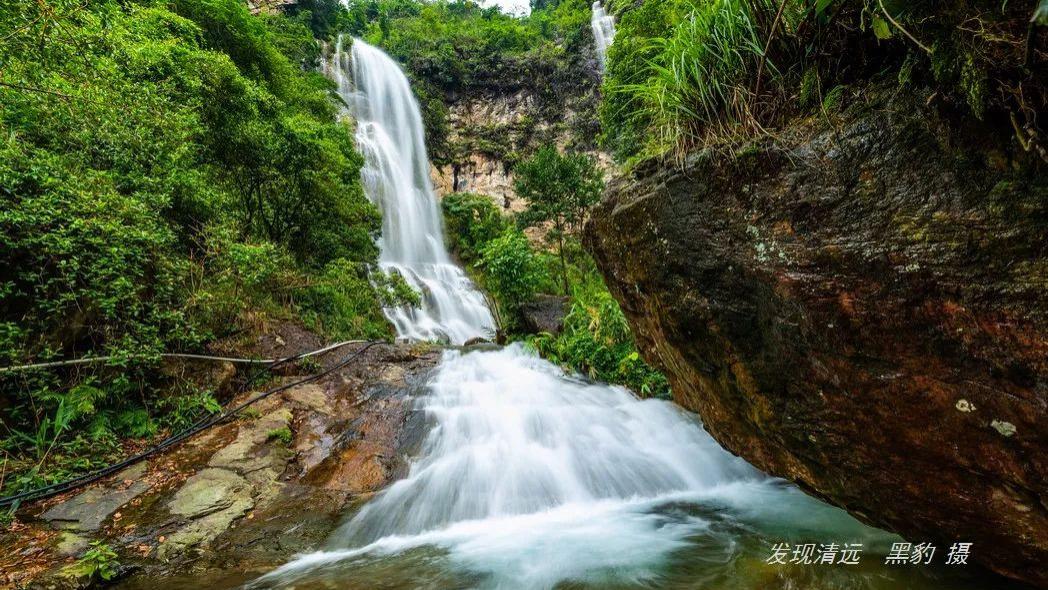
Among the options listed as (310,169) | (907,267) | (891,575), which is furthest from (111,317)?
(891,575)

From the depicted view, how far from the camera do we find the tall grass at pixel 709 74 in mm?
2314

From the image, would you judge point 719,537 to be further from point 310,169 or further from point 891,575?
point 310,169

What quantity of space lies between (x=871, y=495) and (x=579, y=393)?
466 centimetres

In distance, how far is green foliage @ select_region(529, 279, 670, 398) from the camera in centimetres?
645

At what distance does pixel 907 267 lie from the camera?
171 cm

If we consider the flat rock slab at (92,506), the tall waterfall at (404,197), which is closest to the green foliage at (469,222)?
the tall waterfall at (404,197)

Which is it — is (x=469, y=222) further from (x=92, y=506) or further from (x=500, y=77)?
(x=92, y=506)

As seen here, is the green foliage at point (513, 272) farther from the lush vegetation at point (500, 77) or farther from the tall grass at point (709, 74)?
the lush vegetation at point (500, 77)

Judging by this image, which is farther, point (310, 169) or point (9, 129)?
point (310, 169)

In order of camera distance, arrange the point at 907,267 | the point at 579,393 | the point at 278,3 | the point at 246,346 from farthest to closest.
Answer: the point at 278,3, the point at 246,346, the point at 579,393, the point at 907,267

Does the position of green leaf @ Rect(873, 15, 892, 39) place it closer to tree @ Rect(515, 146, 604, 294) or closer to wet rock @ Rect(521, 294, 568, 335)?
wet rock @ Rect(521, 294, 568, 335)

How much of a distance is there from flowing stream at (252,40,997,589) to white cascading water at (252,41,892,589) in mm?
16

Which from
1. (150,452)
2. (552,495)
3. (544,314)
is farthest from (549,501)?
(544,314)

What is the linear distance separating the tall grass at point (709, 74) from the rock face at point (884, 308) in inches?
10.6
